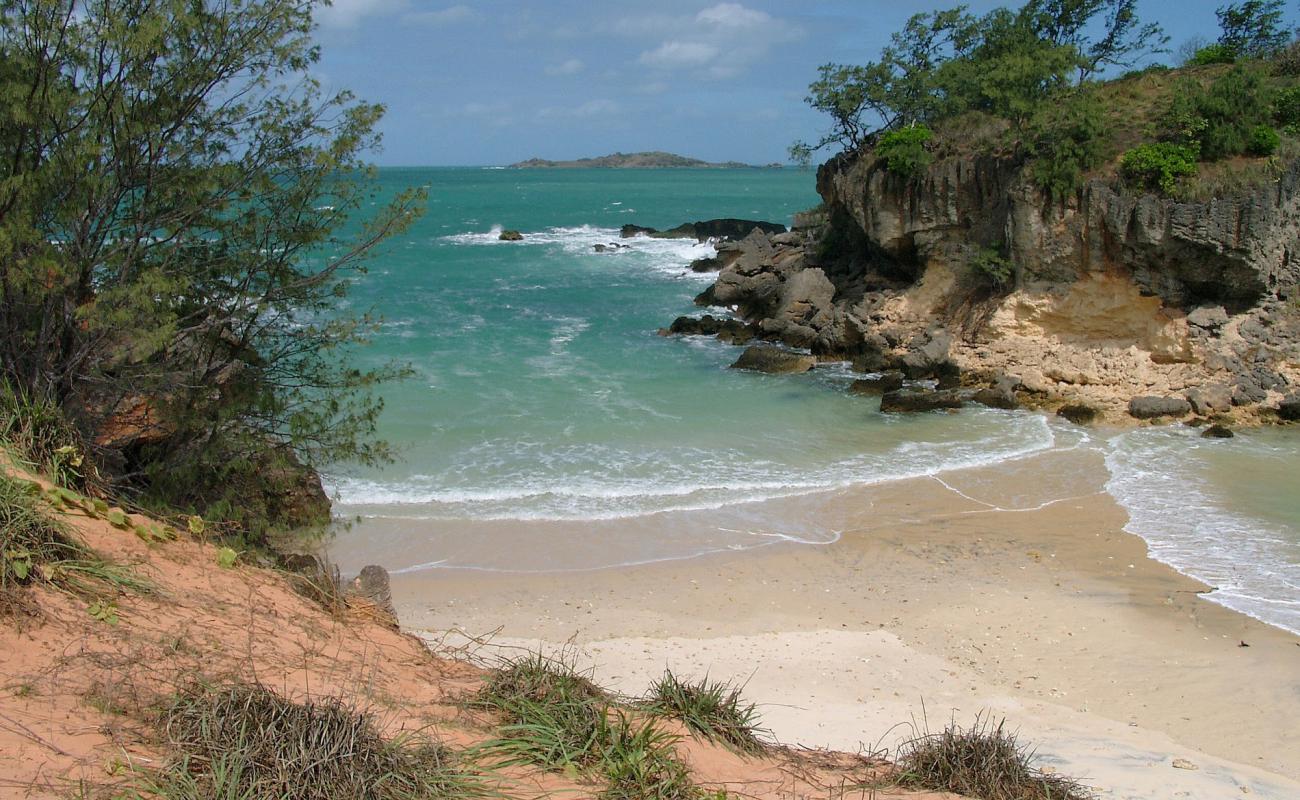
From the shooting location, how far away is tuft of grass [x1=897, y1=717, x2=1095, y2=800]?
575 centimetres

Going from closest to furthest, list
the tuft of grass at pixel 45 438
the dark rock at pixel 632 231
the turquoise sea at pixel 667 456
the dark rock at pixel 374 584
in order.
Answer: the tuft of grass at pixel 45 438
the dark rock at pixel 374 584
the turquoise sea at pixel 667 456
the dark rock at pixel 632 231

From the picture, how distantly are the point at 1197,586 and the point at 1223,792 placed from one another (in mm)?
5935

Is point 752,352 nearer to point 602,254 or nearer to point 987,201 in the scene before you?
point 987,201

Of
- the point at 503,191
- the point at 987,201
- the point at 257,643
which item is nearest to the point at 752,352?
the point at 987,201

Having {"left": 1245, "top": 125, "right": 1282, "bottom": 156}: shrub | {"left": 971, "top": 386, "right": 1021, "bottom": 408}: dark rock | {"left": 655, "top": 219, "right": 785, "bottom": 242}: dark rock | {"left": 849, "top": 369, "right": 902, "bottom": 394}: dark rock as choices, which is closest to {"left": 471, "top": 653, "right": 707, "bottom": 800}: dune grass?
{"left": 971, "top": 386, "right": 1021, "bottom": 408}: dark rock

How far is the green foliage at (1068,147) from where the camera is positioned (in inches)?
944

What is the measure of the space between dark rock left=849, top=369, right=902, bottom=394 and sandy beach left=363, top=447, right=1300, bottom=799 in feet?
23.8

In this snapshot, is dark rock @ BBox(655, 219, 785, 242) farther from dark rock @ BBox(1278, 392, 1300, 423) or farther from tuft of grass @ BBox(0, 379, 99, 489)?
tuft of grass @ BBox(0, 379, 99, 489)

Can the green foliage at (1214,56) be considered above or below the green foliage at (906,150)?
above

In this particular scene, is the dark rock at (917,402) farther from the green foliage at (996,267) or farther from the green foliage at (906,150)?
the green foliage at (906,150)

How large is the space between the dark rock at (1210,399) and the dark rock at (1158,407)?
171mm

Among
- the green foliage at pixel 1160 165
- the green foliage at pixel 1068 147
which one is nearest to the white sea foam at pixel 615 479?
the green foliage at pixel 1068 147

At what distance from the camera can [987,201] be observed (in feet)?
87.2

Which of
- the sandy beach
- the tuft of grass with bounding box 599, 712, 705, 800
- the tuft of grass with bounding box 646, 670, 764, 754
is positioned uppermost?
the tuft of grass with bounding box 599, 712, 705, 800
